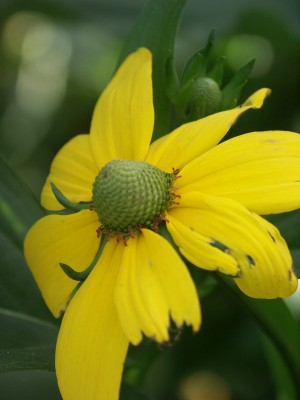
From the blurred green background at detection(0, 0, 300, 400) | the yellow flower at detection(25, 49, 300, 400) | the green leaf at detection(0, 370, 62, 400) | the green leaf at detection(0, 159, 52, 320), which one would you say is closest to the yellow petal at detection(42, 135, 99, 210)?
the yellow flower at detection(25, 49, 300, 400)

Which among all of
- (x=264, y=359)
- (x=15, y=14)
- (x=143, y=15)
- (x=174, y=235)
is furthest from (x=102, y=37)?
(x=174, y=235)

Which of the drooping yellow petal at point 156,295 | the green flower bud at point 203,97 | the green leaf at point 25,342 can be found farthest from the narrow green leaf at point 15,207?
the drooping yellow petal at point 156,295

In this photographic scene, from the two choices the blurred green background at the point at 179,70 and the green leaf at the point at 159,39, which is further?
the blurred green background at the point at 179,70

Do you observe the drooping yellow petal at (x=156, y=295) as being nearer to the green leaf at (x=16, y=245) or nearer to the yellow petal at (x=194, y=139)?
Result: the yellow petal at (x=194, y=139)

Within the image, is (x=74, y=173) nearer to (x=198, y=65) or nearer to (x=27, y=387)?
(x=198, y=65)

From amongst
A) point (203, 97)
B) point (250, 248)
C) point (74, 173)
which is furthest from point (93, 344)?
point (203, 97)

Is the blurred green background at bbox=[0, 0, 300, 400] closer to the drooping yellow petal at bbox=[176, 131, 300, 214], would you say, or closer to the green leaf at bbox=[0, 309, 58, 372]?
the green leaf at bbox=[0, 309, 58, 372]
